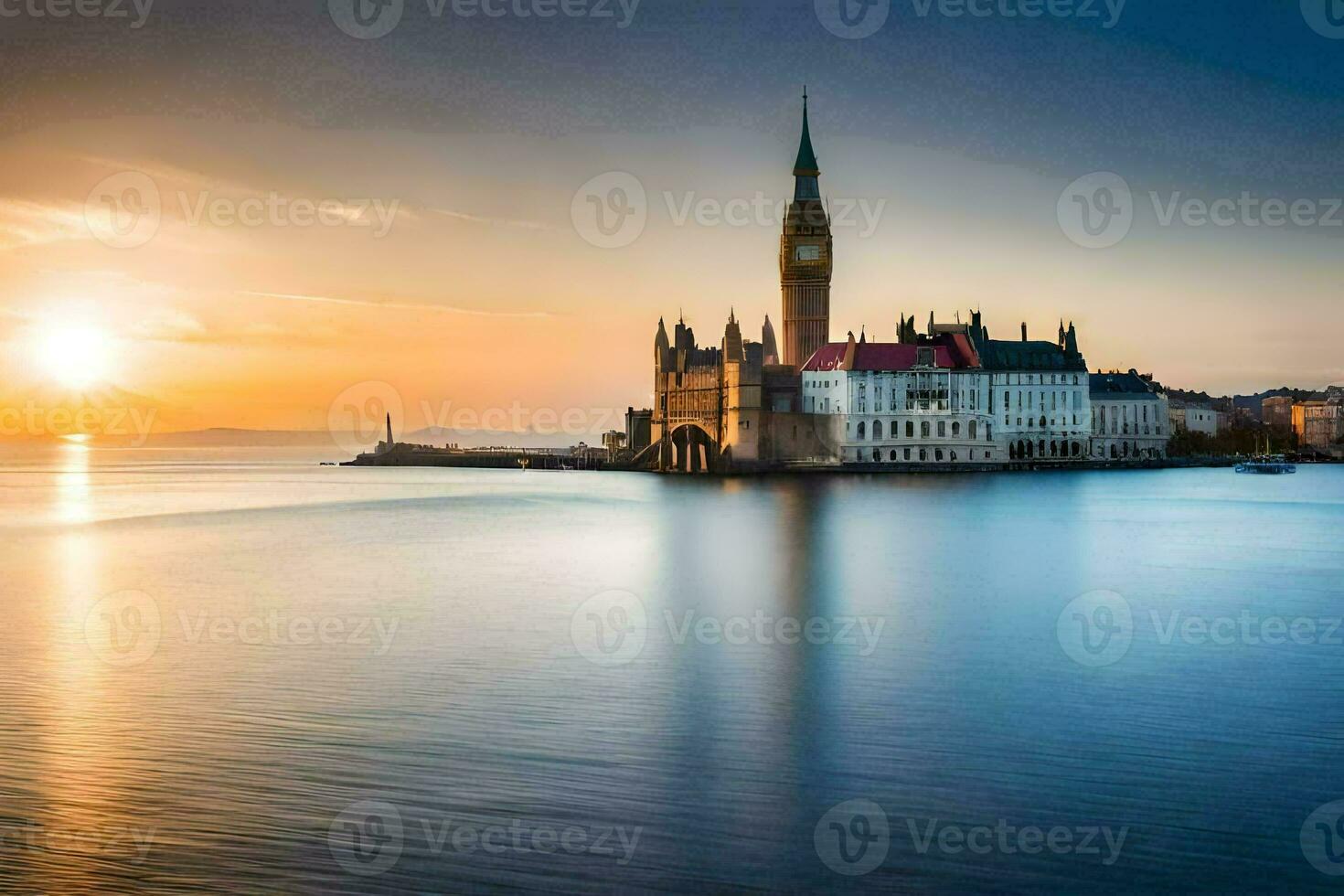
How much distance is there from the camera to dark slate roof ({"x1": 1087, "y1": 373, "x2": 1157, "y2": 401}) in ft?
364

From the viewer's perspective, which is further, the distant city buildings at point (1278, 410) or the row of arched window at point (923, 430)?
the distant city buildings at point (1278, 410)

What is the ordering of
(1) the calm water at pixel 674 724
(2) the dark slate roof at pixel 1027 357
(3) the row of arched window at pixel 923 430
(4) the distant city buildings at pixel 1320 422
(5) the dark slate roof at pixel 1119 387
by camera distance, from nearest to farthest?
1. (1) the calm water at pixel 674 724
2. (3) the row of arched window at pixel 923 430
3. (2) the dark slate roof at pixel 1027 357
4. (5) the dark slate roof at pixel 1119 387
5. (4) the distant city buildings at pixel 1320 422

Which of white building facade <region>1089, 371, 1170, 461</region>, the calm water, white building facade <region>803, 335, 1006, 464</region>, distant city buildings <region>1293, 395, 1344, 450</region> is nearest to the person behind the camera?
the calm water

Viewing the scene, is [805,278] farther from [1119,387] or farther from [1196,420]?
[1196,420]

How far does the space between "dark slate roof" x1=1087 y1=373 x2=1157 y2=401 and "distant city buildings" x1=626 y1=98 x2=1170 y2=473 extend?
0.12 meters

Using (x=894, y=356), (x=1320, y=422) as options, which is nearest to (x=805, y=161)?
(x=894, y=356)

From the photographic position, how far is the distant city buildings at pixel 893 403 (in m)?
93.9

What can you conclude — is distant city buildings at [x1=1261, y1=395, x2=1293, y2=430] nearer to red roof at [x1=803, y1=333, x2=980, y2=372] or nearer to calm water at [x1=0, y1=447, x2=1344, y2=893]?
red roof at [x1=803, y1=333, x2=980, y2=372]

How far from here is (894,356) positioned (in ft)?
312

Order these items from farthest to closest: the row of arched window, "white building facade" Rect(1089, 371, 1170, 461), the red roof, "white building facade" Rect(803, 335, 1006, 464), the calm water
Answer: "white building facade" Rect(1089, 371, 1170, 461) < the row of arched window < the red roof < "white building facade" Rect(803, 335, 1006, 464) < the calm water

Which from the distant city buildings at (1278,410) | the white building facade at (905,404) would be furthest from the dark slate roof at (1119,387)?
the distant city buildings at (1278,410)

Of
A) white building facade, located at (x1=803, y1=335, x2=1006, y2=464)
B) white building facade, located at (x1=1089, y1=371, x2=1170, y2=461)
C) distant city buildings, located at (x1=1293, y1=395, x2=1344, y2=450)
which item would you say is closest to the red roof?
white building facade, located at (x1=803, y1=335, x2=1006, y2=464)

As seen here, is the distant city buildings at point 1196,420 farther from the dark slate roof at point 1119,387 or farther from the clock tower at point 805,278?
the clock tower at point 805,278

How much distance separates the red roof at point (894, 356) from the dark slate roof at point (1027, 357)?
203 cm
